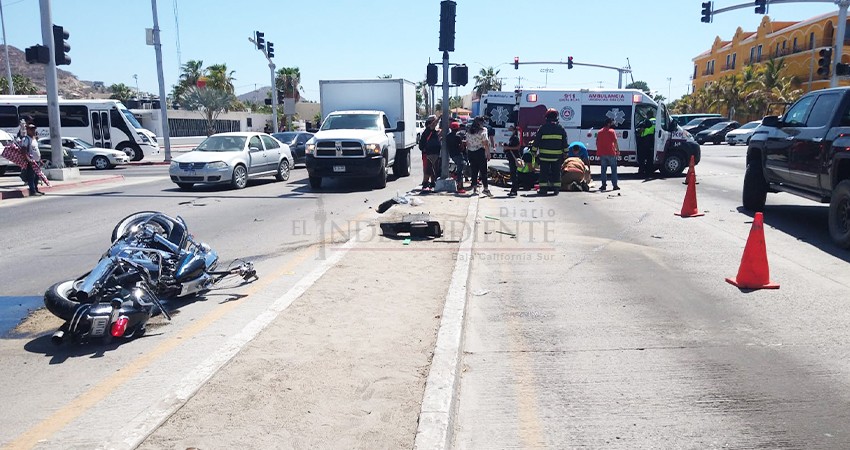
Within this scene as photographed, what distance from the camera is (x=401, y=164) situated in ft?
68.5

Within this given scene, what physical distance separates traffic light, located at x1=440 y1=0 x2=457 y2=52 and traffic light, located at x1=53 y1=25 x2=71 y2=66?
396 inches

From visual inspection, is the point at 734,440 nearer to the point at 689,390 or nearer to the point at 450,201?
the point at 689,390

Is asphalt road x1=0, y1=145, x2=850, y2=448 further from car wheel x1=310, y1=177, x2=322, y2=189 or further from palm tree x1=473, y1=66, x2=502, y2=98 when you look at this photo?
palm tree x1=473, y1=66, x2=502, y2=98

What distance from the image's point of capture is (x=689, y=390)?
446cm

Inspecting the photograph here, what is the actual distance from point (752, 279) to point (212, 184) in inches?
597

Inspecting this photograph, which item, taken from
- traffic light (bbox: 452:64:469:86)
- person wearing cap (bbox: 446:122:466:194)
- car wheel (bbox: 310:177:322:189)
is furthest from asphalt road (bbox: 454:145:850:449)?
car wheel (bbox: 310:177:322:189)

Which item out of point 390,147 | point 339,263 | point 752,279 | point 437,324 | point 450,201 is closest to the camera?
point 437,324

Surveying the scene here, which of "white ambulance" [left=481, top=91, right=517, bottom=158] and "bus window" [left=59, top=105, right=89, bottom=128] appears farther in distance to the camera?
"bus window" [left=59, top=105, right=89, bottom=128]

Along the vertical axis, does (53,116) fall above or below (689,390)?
above

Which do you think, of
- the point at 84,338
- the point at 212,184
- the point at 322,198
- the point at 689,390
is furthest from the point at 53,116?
the point at 689,390

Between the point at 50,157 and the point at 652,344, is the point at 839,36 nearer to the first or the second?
the point at 652,344

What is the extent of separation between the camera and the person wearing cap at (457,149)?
1530 cm

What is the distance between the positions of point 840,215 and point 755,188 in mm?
3429

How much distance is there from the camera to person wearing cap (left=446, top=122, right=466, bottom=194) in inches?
603
